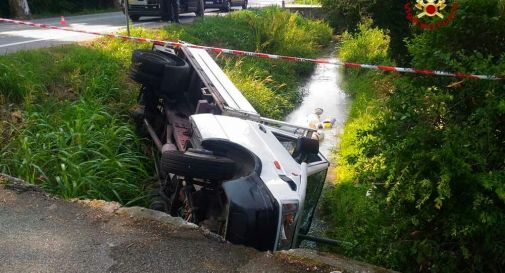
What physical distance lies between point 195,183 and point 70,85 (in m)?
4.15

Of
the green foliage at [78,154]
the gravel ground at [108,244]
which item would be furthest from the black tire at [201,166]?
the green foliage at [78,154]

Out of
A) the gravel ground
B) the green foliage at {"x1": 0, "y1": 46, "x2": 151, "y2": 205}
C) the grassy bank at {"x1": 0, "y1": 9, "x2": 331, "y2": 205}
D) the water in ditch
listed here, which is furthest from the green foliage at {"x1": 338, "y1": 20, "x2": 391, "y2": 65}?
the gravel ground

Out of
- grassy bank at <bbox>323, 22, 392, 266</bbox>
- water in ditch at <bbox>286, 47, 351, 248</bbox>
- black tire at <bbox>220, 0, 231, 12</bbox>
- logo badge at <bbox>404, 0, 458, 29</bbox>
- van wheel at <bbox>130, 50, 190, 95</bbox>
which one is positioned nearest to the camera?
logo badge at <bbox>404, 0, 458, 29</bbox>

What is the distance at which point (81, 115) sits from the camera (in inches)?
238

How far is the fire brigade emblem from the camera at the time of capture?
3.14 meters

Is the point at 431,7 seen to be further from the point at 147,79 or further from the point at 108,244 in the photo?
the point at 147,79

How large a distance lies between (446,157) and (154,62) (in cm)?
403

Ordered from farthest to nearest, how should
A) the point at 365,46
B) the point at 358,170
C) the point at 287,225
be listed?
the point at 365,46 < the point at 358,170 < the point at 287,225

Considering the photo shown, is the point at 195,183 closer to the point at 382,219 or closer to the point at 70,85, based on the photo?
the point at 382,219

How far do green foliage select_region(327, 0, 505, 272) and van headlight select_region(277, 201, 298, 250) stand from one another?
54cm

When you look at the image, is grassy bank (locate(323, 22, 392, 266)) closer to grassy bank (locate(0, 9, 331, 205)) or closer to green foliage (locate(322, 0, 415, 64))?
green foliage (locate(322, 0, 415, 64))

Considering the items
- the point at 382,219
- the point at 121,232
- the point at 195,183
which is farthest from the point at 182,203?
the point at 382,219

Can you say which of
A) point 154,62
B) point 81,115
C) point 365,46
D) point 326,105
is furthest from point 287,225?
point 365,46

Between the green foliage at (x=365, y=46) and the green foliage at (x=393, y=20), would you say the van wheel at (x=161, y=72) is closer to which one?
the green foliage at (x=393, y=20)
